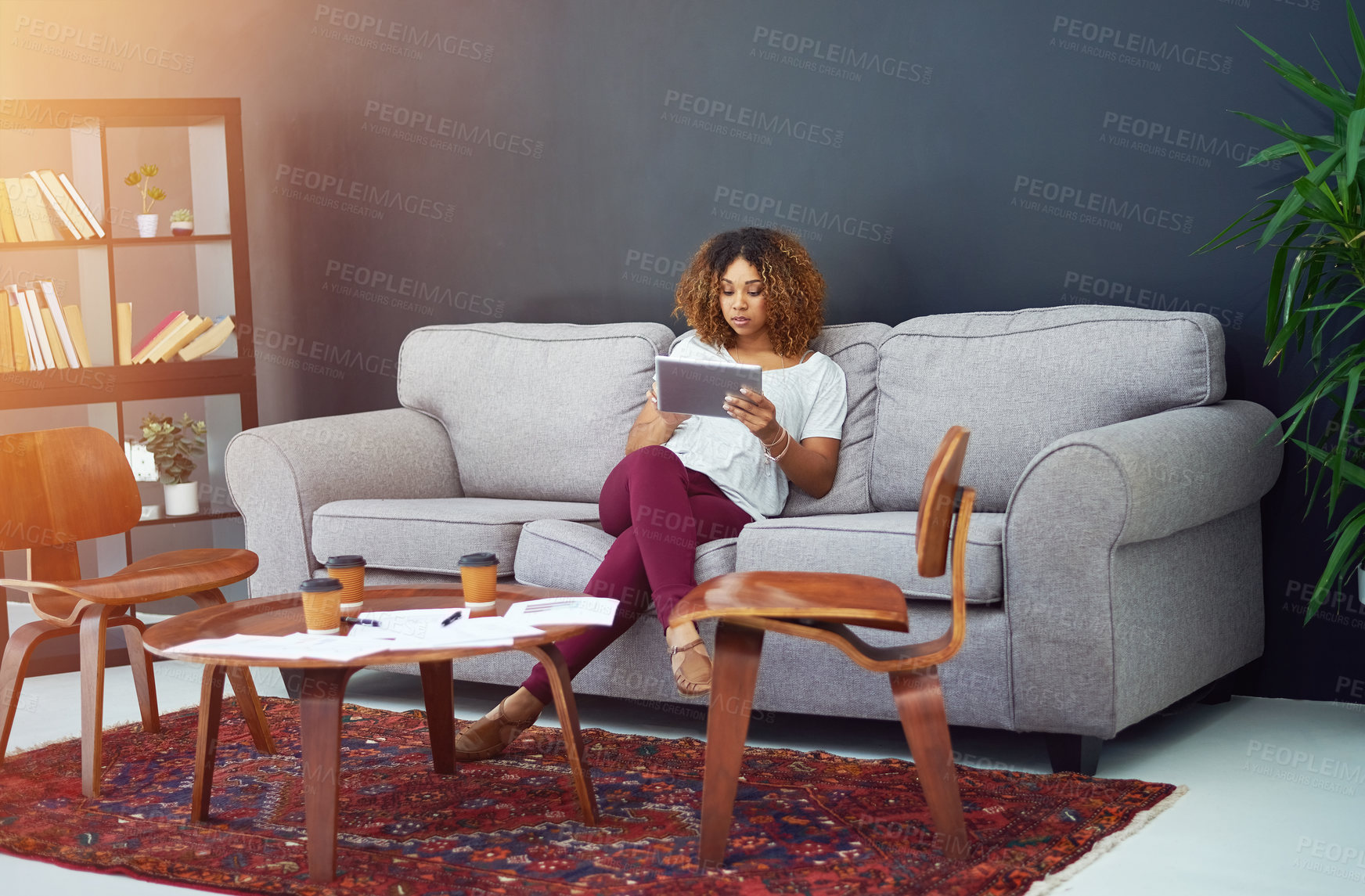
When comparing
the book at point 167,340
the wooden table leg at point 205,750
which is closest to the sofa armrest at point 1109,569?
the wooden table leg at point 205,750

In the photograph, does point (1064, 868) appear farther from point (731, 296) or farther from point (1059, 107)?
point (1059, 107)

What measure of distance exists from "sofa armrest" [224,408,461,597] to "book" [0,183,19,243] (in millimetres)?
1020

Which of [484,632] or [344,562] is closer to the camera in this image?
[484,632]

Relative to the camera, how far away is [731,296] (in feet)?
9.60

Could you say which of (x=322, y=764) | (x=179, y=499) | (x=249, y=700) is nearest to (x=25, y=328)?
(x=179, y=499)

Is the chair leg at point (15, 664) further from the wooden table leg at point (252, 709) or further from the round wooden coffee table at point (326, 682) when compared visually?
the round wooden coffee table at point (326, 682)

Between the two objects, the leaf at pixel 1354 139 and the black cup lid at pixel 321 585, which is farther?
the leaf at pixel 1354 139

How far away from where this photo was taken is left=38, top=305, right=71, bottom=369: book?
3.47 metres

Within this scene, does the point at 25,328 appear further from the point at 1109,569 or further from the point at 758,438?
the point at 1109,569

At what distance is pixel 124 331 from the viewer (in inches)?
141

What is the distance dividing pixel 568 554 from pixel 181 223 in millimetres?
1899

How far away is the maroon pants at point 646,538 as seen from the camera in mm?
2391

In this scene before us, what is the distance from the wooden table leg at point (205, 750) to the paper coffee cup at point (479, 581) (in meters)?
0.45

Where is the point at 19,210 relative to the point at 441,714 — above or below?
above
